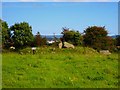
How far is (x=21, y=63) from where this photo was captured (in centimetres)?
1525

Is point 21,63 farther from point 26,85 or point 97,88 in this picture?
point 97,88

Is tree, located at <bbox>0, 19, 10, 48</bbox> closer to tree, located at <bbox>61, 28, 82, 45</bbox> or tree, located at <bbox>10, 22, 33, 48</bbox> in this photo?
tree, located at <bbox>10, 22, 33, 48</bbox>

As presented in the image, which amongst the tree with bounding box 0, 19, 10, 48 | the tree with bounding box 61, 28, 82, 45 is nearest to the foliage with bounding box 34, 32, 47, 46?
the tree with bounding box 61, 28, 82, 45

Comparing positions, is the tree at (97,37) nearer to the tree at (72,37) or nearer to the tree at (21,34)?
the tree at (72,37)

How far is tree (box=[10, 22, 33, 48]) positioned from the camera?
43.2 m

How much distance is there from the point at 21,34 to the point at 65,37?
21.4 ft

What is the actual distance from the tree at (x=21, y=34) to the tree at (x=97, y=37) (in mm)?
8154

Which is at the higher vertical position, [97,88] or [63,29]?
[63,29]

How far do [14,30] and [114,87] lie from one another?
112ft

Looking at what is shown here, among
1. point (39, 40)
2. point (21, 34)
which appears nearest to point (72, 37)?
point (39, 40)

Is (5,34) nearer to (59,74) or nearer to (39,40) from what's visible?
(39,40)

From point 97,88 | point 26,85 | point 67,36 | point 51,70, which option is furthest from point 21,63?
point 67,36

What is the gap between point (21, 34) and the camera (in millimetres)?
44250

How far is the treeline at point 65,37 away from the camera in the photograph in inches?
1602
